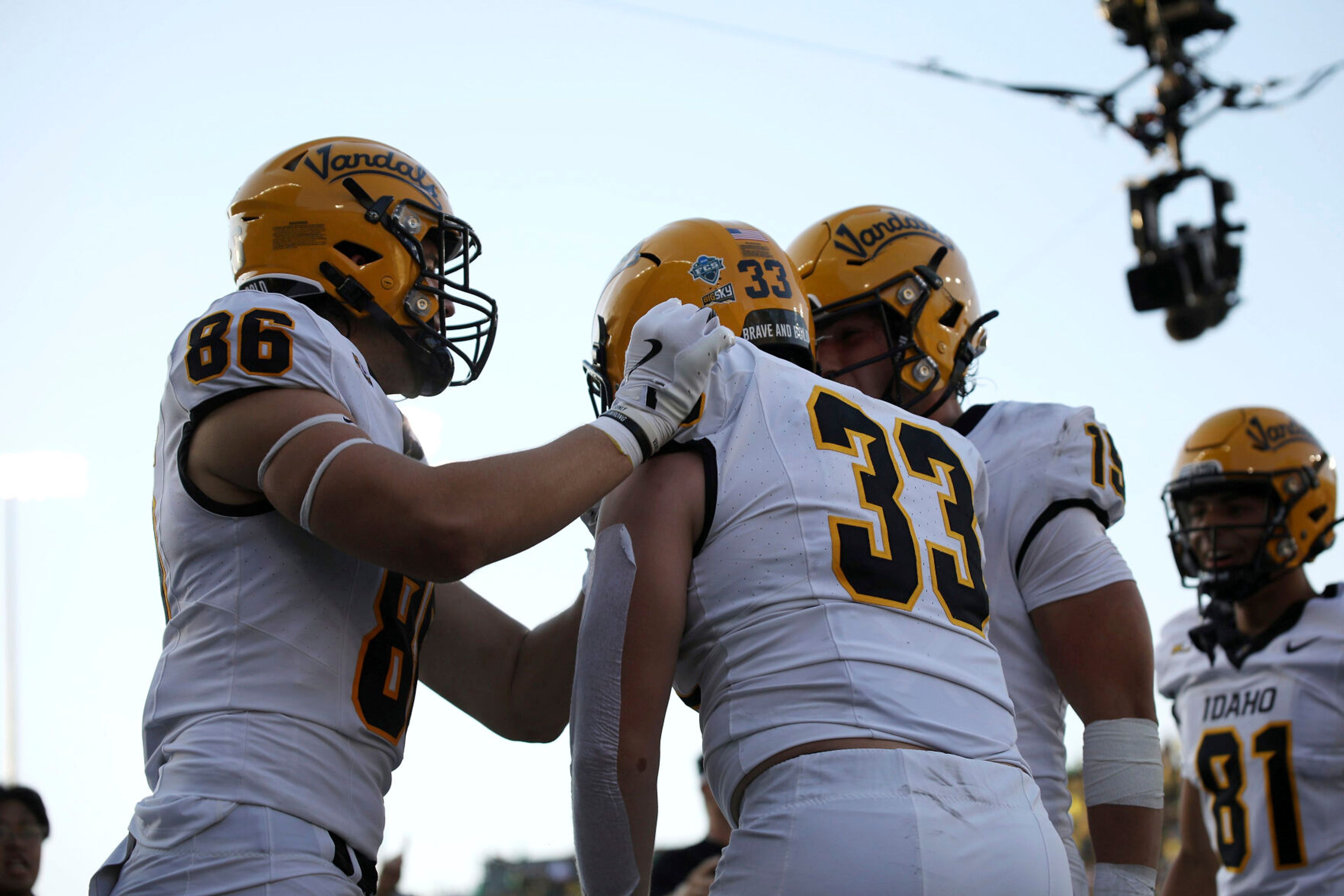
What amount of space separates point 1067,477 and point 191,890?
7.63 ft

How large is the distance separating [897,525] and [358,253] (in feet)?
5.58

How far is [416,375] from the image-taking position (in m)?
3.54

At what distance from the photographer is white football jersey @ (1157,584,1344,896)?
501 centimetres

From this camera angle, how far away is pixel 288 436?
259cm

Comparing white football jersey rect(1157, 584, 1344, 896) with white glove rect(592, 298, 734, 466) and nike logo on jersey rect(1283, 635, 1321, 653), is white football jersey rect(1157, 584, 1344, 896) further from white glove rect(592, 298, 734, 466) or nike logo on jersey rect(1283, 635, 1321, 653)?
white glove rect(592, 298, 734, 466)

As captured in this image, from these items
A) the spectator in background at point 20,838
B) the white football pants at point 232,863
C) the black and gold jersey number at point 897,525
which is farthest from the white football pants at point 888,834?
the spectator in background at point 20,838

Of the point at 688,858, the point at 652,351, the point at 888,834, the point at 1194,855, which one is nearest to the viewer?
the point at 888,834

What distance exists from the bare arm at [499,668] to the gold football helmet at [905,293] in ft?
3.86

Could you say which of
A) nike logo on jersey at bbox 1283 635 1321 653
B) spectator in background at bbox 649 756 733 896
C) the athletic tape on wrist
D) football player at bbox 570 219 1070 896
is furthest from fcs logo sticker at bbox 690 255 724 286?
nike logo on jersey at bbox 1283 635 1321 653

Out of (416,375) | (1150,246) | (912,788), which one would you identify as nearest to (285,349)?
(416,375)

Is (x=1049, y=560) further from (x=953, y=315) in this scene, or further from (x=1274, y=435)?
(x=1274, y=435)

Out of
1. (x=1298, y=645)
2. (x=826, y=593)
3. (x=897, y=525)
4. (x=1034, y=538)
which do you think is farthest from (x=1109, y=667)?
(x=1298, y=645)

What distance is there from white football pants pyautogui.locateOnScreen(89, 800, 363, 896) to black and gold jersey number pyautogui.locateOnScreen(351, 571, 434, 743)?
30cm

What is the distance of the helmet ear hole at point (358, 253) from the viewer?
11.2ft
